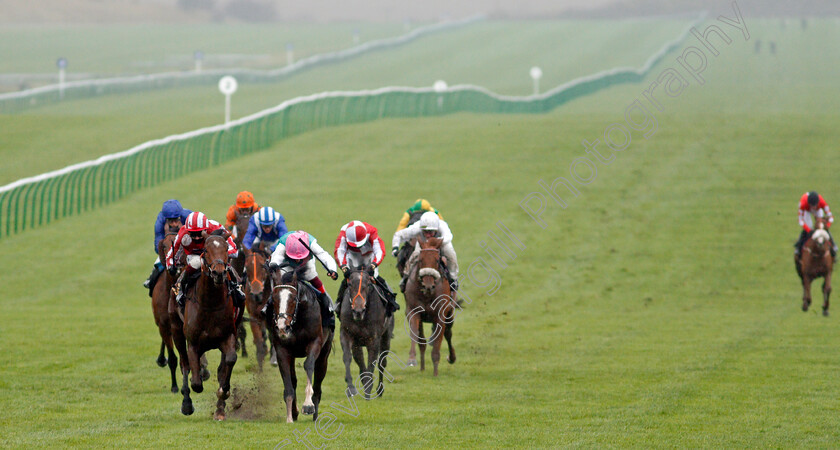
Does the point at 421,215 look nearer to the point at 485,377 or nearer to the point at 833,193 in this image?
the point at 485,377

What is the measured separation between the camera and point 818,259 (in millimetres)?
18203

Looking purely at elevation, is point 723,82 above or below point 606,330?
above

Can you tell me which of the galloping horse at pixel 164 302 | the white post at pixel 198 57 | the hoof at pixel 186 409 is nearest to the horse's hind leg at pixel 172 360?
the galloping horse at pixel 164 302

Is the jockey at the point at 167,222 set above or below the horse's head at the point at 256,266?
above

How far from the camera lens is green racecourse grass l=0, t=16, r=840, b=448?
1026cm

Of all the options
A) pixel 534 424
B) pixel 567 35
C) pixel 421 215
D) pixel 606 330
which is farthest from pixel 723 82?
pixel 534 424

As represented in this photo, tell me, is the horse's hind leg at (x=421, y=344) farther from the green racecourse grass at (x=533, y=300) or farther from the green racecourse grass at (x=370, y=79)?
the green racecourse grass at (x=370, y=79)

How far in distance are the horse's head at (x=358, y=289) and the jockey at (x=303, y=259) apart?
44 cm

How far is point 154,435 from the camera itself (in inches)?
374

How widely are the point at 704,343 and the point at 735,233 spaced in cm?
965

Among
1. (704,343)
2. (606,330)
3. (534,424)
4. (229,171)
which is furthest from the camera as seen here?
(229,171)

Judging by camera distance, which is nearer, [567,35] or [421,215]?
[421,215]

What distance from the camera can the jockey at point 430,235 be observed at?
1348cm

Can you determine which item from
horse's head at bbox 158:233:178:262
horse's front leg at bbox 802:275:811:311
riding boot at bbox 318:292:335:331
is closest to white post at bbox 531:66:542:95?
horse's front leg at bbox 802:275:811:311
